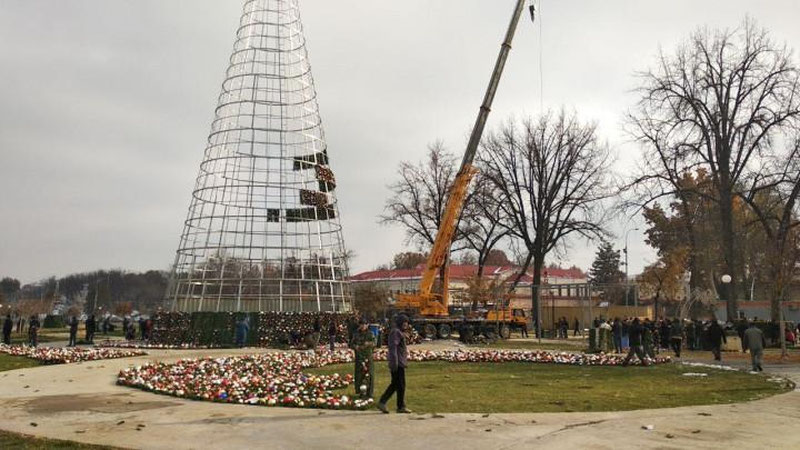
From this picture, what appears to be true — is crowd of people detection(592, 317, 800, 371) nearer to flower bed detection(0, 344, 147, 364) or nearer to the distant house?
flower bed detection(0, 344, 147, 364)

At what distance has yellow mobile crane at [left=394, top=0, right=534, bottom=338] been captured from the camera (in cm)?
3581

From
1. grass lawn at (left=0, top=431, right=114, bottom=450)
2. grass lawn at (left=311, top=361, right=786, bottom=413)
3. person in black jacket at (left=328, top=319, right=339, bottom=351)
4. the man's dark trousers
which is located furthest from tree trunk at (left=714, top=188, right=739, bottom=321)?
grass lawn at (left=0, top=431, right=114, bottom=450)

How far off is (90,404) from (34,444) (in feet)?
12.7

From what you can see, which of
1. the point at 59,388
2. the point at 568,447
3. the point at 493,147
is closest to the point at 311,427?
the point at 568,447

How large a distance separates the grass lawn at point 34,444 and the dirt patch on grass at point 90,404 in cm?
248

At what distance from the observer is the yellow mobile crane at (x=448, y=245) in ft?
117

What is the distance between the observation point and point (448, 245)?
36.5m

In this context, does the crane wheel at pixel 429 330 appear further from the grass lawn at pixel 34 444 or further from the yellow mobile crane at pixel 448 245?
the grass lawn at pixel 34 444

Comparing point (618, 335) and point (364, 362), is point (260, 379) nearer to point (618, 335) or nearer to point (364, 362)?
point (364, 362)

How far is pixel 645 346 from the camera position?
75.0ft

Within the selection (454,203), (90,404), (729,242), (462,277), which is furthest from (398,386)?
(462,277)

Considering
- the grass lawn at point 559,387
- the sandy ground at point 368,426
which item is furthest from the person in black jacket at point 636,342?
the sandy ground at point 368,426

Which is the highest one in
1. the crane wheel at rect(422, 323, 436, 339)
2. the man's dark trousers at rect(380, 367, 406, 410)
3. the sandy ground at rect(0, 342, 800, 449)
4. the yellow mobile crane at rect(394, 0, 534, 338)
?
the yellow mobile crane at rect(394, 0, 534, 338)

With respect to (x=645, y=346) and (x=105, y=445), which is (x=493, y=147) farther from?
(x=105, y=445)
